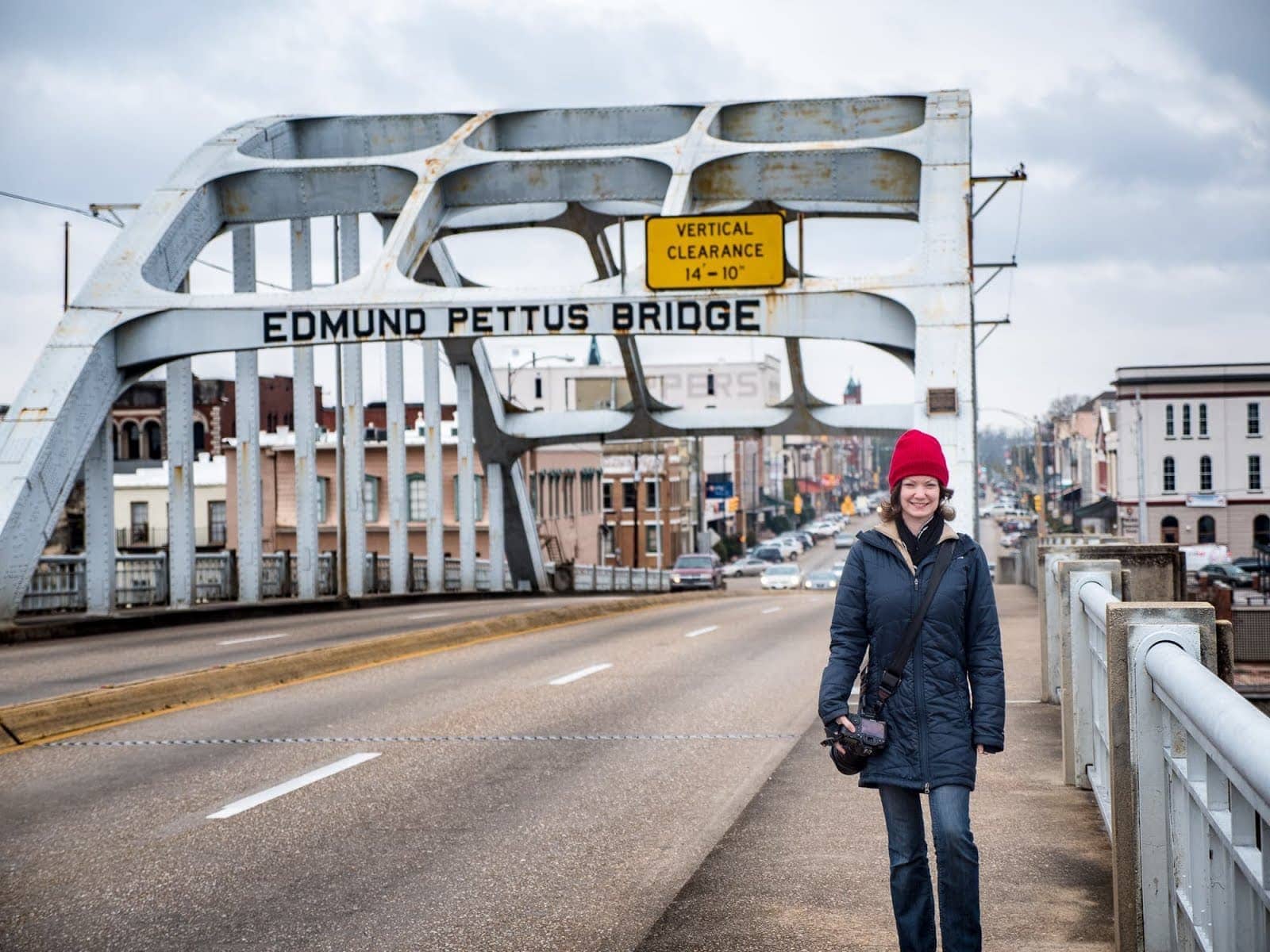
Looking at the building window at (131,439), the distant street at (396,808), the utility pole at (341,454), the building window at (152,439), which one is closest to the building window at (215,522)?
the building window at (152,439)


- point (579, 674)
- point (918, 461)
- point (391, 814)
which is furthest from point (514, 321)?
point (918, 461)

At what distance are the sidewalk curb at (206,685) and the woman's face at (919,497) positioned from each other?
7.96 metres

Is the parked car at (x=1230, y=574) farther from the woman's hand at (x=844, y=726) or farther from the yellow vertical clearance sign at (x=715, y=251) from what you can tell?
the woman's hand at (x=844, y=726)

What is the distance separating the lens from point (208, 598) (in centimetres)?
3072

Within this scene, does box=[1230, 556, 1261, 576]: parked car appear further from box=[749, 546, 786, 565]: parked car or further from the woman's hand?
the woman's hand

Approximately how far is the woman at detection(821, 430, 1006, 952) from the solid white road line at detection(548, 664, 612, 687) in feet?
32.0

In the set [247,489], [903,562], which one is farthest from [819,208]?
[903,562]

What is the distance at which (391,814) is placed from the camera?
27.5 ft

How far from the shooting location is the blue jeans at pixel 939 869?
16.2ft

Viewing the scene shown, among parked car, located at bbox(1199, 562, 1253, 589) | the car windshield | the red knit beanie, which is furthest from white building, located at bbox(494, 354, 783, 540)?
the red knit beanie

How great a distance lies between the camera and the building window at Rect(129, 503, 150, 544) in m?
69.3

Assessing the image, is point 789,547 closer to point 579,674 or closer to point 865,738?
A: point 579,674

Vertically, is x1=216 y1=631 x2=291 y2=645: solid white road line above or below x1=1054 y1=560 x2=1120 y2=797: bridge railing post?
below

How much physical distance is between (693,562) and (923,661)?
61.5m
